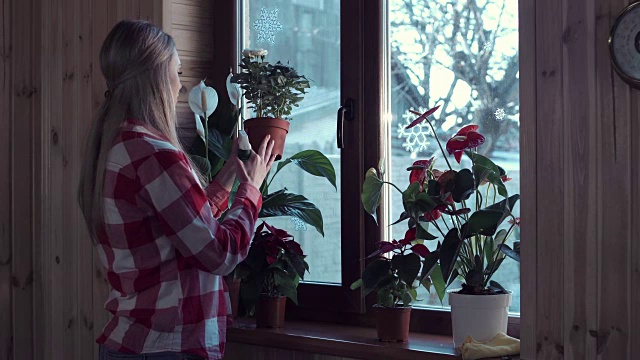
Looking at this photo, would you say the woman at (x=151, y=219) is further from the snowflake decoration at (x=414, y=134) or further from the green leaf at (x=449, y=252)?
the snowflake decoration at (x=414, y=134)

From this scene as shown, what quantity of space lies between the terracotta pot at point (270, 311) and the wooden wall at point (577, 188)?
2.70 feet

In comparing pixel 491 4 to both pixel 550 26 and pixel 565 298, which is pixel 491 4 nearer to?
pixel 550 26

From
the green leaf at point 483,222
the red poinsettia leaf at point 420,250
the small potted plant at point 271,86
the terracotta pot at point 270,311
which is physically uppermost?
the small potted plant at point 271,86

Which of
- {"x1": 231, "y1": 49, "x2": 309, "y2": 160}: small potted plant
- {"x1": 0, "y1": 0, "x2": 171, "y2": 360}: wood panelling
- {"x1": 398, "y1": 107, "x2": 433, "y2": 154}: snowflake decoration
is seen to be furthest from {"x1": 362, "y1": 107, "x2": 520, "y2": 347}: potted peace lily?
{"x1": 0, "y1": 0, "x2": 171, "y2": 360}: wood panelling

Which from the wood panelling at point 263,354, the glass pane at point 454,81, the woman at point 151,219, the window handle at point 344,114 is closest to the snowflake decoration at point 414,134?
the glass pane at point 454,81

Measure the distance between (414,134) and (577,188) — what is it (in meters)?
0.68

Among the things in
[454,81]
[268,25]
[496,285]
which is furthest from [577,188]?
[268,25]

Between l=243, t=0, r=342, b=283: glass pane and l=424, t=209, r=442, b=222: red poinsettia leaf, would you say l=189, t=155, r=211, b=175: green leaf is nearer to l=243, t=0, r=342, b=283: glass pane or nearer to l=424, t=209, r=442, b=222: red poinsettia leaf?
l=243, t=0, r=342, b=283: glass pane

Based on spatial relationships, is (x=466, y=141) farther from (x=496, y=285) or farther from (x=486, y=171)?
(x=496, y=285)

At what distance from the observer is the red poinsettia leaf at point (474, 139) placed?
2098mm

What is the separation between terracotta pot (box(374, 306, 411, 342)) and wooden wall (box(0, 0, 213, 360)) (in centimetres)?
102

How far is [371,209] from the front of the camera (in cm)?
232

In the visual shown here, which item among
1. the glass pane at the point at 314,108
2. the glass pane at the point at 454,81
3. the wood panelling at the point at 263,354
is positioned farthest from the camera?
the glass pane at the point at 314,108

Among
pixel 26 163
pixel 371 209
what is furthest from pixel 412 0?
pixel 26 163
